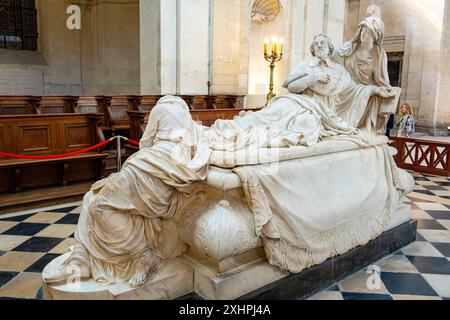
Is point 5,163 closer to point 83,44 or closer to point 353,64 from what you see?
point 353,64

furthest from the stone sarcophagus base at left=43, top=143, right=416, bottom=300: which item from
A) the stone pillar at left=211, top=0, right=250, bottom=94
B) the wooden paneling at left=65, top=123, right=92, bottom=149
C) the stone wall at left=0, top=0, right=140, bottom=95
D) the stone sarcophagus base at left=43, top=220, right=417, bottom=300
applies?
the stone wall at left=0, top=0, right=140, bottom=95

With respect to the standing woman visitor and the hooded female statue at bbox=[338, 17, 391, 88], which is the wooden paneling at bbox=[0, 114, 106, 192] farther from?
the standing woman visitor

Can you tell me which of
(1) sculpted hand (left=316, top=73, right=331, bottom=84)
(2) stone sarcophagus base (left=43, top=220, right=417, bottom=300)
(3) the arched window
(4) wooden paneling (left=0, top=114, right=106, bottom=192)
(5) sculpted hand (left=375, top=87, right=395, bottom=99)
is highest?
(3) the arched window

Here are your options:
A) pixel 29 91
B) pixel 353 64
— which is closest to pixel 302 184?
pixel 353 64

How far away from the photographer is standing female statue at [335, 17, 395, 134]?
3.66m

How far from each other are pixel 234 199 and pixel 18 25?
11.9m

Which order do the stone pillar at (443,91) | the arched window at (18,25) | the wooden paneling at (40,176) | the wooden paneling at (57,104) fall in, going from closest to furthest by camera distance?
the wooden paneling at (40,176)
the wooden paneling at (57,104)
the arched window at (18,25)
the stone pillar at (443,91)

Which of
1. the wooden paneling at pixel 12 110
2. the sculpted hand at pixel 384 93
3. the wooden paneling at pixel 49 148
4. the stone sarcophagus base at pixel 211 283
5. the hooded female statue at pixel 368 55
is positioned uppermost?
the hooded female statue at pixel 368 55

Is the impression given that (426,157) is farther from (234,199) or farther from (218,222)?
(218,222)

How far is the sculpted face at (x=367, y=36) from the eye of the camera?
3611mm

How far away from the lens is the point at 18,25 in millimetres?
11844

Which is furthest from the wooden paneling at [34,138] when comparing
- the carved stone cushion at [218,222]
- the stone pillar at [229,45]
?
the stone pillar at [229,45]

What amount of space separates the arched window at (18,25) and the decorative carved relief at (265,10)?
6.59m

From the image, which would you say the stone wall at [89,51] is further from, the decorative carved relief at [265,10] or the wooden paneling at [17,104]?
the wooden paneling at [17,104]
